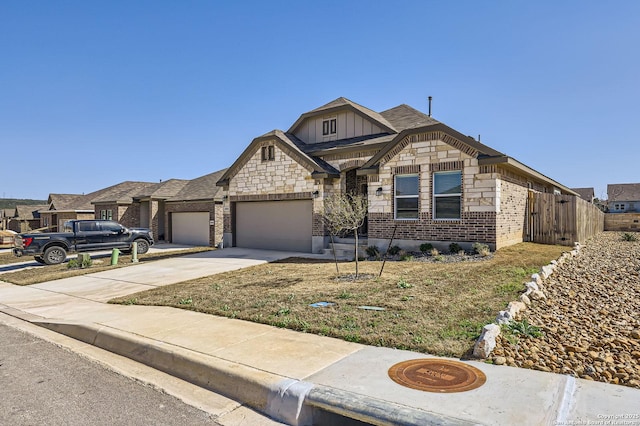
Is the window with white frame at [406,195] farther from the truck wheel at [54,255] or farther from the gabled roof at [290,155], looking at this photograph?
the truck wheel at [54,255]

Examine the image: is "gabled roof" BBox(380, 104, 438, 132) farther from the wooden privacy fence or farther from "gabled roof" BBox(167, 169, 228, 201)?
"gabled roof" BBox(167, 169, 228, 201)

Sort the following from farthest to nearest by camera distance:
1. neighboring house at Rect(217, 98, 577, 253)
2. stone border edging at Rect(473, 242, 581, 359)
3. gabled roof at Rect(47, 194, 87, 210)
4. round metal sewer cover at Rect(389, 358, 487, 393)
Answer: gabled roof at Rect(47, 194, 87, 210) < neighboring house at Rect(217, 98, 577, 253) < stone border edging at Rect(473, 242, 581, 359) < round metal sewer cover at Rect(389, 358, 487, 393)

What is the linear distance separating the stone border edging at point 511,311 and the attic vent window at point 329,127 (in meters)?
12.2

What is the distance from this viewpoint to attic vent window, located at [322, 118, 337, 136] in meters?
20.3

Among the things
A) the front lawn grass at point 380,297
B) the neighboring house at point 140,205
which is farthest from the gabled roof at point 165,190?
the front lawn grass at point 380,297

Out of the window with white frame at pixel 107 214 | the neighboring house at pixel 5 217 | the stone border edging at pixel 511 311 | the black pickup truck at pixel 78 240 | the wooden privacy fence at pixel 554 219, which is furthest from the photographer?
the neighboring house at pixel 5 217

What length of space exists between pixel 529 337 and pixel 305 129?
17.5 metres

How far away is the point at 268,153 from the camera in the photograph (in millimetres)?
19453

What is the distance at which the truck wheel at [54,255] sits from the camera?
17297 millimetres

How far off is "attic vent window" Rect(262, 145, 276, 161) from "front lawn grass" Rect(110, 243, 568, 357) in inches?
302

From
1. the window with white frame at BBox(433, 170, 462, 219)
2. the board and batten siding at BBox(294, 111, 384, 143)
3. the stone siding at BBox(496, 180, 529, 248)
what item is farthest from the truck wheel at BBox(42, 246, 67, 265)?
the stone siding at BBox(496, 180, 529, 248)

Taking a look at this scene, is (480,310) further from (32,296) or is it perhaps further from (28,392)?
(32,296)

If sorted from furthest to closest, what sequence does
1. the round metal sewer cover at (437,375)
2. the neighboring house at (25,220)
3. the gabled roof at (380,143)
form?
the neighboring house at (25,220) → the gabled roof at (380,143) → the round metal sewer cover at (437,375)

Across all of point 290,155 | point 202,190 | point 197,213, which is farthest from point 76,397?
point 202,190
